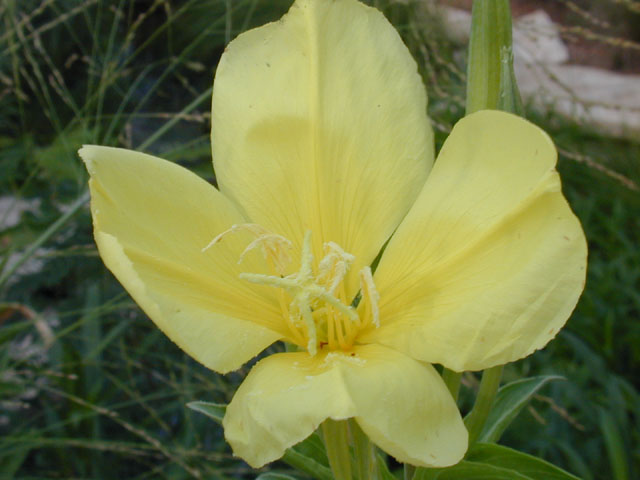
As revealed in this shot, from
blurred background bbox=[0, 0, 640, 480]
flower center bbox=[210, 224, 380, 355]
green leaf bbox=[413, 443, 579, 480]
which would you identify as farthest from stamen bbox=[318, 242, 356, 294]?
blurred background bbox=[0, 0, 640, 480]

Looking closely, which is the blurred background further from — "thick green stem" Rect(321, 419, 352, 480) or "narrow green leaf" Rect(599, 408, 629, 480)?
"thick green stem" Rect(321, 419, 352, 480)

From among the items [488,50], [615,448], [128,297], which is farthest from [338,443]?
[615,448]

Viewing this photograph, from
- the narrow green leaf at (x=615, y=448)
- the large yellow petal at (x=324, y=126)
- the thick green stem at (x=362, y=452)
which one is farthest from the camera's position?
the narrow green leaf at (x=615, y=448)

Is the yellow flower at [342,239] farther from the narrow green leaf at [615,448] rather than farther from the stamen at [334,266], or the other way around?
the narrow green leaf at [615,448]

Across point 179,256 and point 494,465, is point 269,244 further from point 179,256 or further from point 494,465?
point 494,465

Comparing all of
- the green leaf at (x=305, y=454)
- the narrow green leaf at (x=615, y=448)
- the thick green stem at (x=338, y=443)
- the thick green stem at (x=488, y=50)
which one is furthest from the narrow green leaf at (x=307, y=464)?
the narrow green leaf at (x=615, y=448)

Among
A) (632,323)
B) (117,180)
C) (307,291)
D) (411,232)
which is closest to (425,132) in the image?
(411,232)
